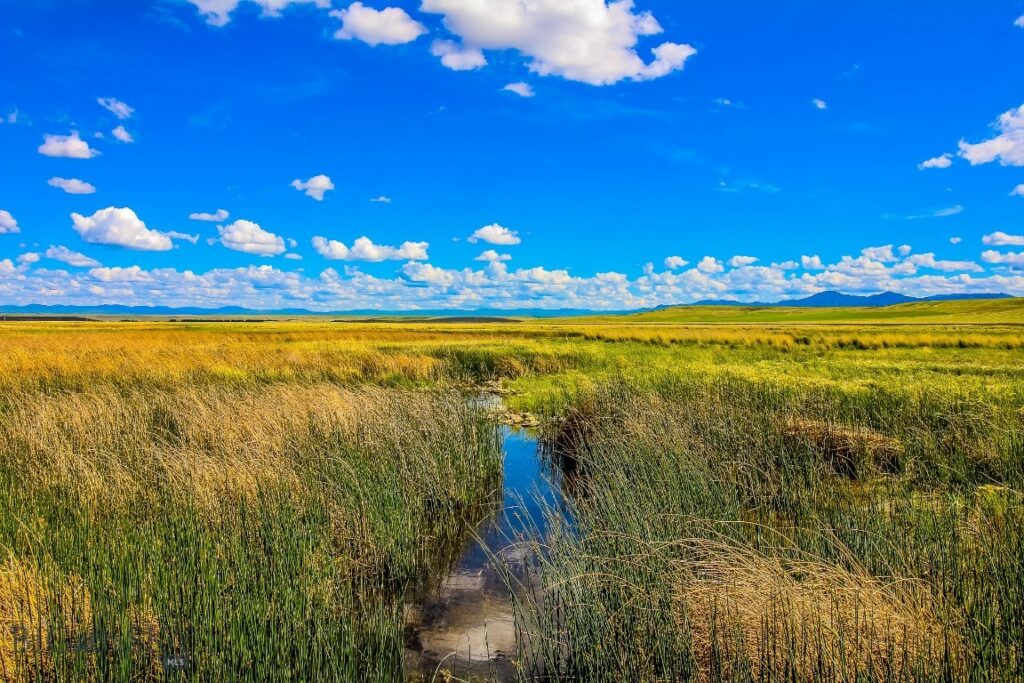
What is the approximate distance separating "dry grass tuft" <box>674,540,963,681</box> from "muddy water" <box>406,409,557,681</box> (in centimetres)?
170

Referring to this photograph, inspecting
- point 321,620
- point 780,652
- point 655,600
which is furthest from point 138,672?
point 780,652

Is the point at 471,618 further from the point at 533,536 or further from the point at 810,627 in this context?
the point at 810,627

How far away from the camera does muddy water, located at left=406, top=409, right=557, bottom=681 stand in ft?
16.8

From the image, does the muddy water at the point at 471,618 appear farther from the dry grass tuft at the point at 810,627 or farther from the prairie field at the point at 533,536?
the dry grass tuft at the point at 810,627

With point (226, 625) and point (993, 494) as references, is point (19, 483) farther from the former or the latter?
point (993, 494)

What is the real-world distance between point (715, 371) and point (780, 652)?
60.6 ft

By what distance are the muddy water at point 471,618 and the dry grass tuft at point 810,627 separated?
1698 millimetres

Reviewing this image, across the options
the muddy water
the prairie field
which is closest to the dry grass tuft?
the prairie field

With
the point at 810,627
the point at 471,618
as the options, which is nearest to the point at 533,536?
the point at 471,618

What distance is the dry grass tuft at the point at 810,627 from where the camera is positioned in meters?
3.64

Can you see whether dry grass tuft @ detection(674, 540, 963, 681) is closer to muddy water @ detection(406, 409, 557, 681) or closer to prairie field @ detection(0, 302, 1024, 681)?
prairie field @ detection(0, 302, 1024, 681)

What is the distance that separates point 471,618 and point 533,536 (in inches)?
41.3

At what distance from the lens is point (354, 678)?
13.7ft

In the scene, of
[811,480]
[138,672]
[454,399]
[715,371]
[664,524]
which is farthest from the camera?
[715,371]
